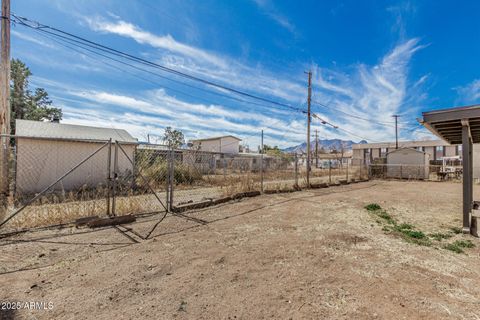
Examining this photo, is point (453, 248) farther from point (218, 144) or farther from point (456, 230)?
point (218, 144)

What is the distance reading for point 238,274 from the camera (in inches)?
129

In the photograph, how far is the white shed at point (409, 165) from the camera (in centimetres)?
2244

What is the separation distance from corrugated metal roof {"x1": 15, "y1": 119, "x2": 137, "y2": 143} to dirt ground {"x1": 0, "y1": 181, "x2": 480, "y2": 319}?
8.38 meters

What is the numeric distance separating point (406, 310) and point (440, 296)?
26.7 inches

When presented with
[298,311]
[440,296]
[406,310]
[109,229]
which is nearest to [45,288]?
[109,229]

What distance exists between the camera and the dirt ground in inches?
98.7

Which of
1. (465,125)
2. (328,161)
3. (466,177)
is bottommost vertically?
(466,177)

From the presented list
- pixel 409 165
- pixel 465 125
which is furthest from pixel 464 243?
pixel 409 165

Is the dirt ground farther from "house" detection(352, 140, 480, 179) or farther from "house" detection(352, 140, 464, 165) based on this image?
"house" detection(352, 140, 464, 165)

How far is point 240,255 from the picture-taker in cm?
397

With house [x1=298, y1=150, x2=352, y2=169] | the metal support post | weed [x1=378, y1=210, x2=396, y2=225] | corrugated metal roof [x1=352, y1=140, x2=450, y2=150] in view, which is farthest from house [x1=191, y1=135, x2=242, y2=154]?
corrugated metal roof [x1=352, y1=140, x2=450, y2=150]

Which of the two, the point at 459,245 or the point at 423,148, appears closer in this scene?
the point at 459,245

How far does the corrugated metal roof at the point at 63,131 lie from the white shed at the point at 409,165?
24.2 m

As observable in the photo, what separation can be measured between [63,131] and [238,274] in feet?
44.3
